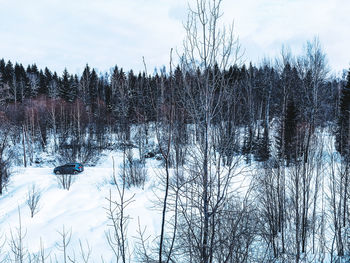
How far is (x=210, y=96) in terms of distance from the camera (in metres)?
4.07

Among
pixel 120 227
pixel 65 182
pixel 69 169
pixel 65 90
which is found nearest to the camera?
pixel 120 227

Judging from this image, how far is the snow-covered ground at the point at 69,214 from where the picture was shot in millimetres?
9547

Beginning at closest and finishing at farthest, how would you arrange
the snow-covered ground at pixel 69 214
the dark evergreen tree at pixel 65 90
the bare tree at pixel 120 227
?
the bare tree at pixel 120 227 < the snow-covered ground at pixel 69 214 < the dark evergreen tree at pixel 65 90

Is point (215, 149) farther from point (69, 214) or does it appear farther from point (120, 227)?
point (69, 214)

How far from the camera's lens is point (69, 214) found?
1206 centimetres

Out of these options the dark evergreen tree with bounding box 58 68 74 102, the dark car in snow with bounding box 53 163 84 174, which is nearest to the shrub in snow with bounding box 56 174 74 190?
the dark car in snow with bounding box 53 163 84 174

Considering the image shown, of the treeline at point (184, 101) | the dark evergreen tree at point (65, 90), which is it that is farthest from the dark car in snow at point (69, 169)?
the dark evergreen tree at point (65, 90)

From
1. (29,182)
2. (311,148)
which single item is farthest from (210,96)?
(29,182)

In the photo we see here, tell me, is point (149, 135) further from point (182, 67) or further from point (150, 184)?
point (182, 67)

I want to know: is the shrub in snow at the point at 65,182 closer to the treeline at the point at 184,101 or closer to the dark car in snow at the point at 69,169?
the dark car in snow at the point at 69,169

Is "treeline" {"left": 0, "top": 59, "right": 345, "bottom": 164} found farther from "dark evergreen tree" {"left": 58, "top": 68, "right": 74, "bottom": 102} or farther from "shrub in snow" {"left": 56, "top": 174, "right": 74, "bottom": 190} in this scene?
"shrub in snow" {"left": 56, "top": 174, "right": 74, "bottom": 190}

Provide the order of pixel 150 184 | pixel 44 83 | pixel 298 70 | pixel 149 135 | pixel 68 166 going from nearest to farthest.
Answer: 1. pixel 150 184
2. pixel 68 166
3. pixel 298 70
4. pixel 149 135
5. pixel 44 83

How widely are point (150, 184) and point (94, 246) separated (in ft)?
26.1

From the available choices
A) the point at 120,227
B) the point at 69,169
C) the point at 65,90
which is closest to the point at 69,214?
the point at 69,169
